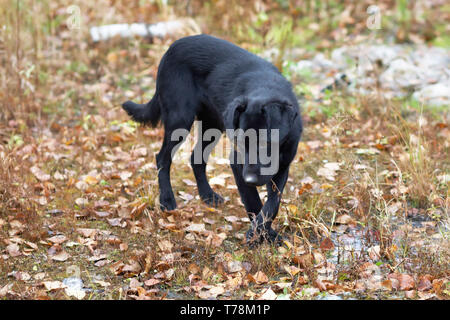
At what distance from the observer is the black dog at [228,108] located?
11.4 feet

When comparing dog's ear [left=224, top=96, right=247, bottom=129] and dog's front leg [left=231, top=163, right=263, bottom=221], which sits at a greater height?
dog's ear [left=224, top=96, right=247, bottom=129]

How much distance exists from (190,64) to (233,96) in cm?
57

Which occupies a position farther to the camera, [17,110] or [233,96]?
[17,110]

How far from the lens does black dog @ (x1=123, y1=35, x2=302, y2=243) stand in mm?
3477

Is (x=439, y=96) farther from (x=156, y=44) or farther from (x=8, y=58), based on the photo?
(x=8, y=58)

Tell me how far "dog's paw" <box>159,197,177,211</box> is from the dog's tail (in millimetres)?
691

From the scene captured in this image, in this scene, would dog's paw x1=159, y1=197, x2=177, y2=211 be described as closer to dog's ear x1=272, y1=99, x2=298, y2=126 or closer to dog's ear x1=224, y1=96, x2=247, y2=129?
dog's ear x1=224, y1=96, x2=247, y2=129

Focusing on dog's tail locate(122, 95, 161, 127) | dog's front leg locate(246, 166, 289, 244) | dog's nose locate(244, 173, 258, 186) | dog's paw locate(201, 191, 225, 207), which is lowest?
dog's paw locate(201, 191, 225, 207)

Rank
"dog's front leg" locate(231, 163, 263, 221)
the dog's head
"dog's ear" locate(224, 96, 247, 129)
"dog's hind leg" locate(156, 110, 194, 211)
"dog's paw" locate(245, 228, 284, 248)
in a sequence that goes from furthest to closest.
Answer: "dog's hind leg" locate(156, 110, 194, 211) < "dog's front leg" locate(231, 163, 263, 221) < "dog's paw" locate(245, 228, 284, 248) < "dog's ear" locate(224, 96, 247, 129) < the dog's head

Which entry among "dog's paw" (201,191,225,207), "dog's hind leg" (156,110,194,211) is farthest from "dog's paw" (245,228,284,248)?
"dog's hind leg" (156,110,194,211)

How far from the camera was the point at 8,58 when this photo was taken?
613cm

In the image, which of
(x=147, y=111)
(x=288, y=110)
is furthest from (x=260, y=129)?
(x=147, y=111)

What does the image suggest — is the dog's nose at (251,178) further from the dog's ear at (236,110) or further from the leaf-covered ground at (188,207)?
the leaf-covered ground at (188,207)
